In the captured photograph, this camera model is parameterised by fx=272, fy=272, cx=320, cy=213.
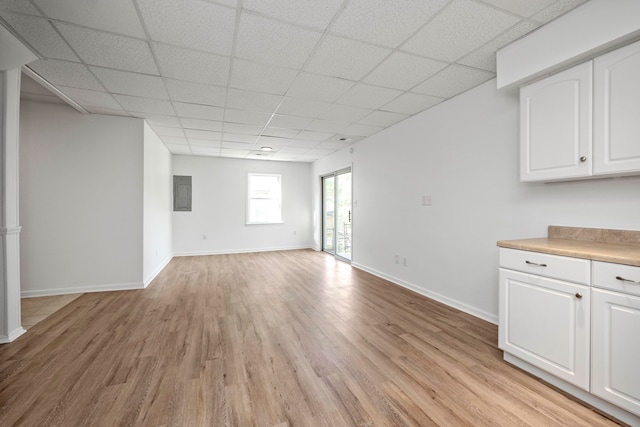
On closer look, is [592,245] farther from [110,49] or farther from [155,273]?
[155,273]

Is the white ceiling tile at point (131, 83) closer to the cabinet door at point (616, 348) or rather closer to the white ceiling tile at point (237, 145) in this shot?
the white ceiling tile at point (237, 145)

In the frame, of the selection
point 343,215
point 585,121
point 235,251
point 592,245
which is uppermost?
point 585,121

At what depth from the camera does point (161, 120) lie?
409 cm

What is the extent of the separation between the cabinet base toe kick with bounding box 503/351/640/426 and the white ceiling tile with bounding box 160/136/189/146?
225 inches

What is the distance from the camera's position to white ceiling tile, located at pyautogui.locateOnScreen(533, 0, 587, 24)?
178 cm

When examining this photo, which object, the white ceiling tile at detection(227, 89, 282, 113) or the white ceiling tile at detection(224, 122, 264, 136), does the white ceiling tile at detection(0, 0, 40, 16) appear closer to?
the white ceiling tile at detection(227, 89, 282, 113)

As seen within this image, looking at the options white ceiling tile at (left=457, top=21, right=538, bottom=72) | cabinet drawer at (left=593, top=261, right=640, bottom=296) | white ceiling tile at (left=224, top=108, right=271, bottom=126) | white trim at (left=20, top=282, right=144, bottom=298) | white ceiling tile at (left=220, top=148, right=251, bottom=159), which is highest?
white ceiling tile at (left=220, top=148, right=251, bottom=159)

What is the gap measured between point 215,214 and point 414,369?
20.4 feet

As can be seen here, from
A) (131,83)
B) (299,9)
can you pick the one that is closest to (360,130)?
(299,9)

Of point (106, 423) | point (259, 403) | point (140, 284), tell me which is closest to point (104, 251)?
point (140, 284)

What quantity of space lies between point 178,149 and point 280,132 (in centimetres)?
285

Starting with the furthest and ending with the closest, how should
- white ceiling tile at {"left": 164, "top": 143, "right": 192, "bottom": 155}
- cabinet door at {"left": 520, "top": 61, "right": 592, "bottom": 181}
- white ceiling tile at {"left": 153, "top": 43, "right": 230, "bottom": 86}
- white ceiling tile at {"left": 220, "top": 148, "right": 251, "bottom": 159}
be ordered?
white ceiling tile at {"left": 220, "top": 148, "right": 251, "bottom": 159} < white ceiling tile at {"left": 164, "top": 143, "right": 192, "bottom": 155} < white ceiling tile at {"left": 153, "top": 43, "right": 230, "bottom": 86} < cabinet door at {"left": 520, "top": 61, "right": 592, "bottom": 181}

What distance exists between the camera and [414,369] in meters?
1.98

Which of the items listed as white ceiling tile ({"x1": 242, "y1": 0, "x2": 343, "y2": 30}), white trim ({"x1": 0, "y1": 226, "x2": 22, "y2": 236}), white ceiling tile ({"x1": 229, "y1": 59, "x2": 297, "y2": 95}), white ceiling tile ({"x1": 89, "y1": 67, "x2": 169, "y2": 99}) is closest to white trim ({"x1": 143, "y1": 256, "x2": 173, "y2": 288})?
white trim ({"x1": 0, "y1": 226, "x2": 22, "y2": 236})
